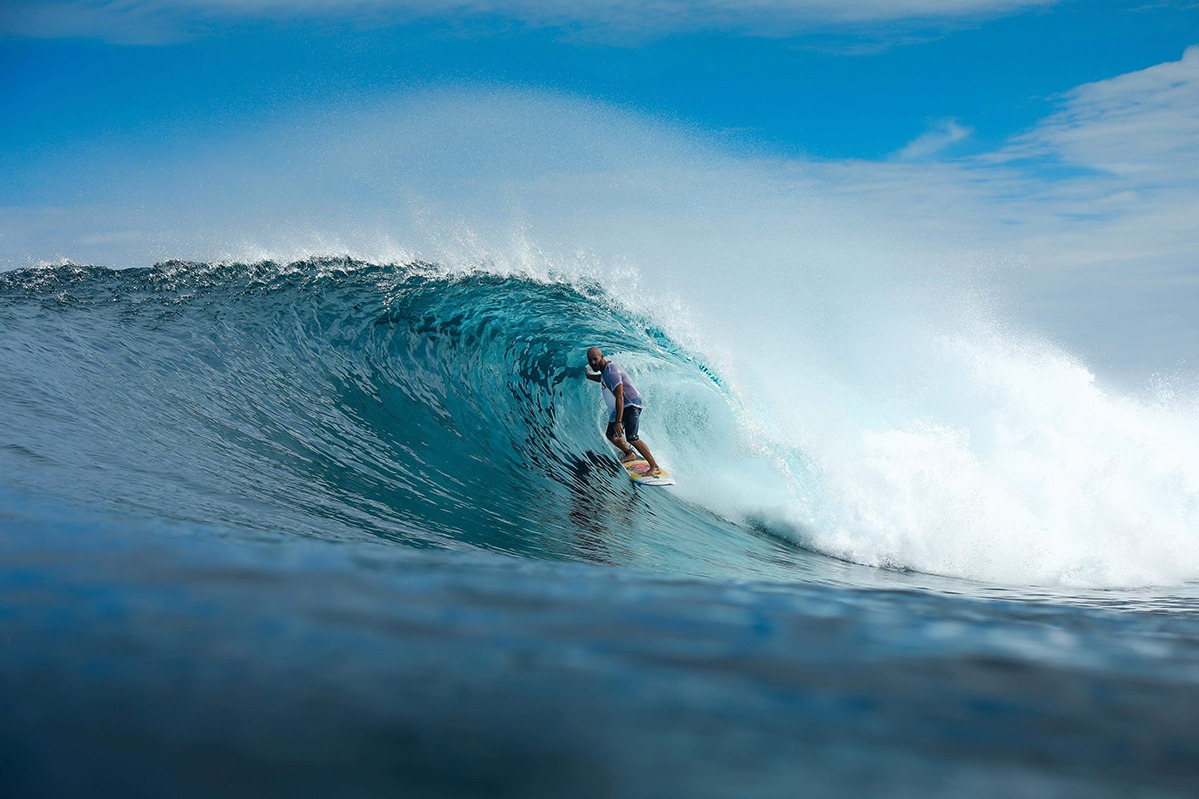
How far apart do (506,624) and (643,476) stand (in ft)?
22.0

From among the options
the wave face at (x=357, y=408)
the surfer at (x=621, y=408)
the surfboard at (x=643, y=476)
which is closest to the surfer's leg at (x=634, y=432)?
the surfer at (x=621, y=408)

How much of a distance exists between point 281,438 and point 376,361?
3.61 m

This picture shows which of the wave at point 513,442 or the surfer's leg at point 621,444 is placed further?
the surfer's leg at point 621,444

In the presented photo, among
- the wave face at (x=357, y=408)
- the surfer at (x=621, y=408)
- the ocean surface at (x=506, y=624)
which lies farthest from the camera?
the surfer at (x=621, y=408)

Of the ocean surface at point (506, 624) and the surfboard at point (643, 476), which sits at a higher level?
the surfboard at point (643, 476)

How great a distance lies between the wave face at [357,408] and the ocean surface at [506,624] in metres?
0.07

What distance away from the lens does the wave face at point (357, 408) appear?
5074mm

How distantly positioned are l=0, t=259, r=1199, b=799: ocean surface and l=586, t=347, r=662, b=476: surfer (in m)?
0.88

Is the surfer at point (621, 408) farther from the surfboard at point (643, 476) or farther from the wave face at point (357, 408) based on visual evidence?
the wave face at point (357, 408)

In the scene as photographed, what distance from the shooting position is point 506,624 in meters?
2.45

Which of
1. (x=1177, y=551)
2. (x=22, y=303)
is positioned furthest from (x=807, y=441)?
(x=22, y=303)

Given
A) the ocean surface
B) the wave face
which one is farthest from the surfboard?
the ocean surface

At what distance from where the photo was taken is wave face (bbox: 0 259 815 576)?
5074mm

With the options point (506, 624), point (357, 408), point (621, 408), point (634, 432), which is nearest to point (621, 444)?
point (634, 432)
